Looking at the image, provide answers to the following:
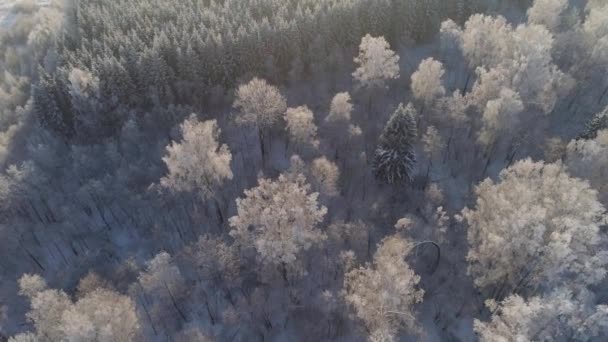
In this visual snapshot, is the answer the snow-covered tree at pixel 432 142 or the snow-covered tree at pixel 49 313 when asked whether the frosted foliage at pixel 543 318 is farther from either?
the snow-covered tree at pixel 49 313

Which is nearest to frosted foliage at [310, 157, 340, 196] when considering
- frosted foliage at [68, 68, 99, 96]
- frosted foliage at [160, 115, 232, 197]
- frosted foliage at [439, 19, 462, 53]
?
frosted foliage at [160, 115, 232, 197]

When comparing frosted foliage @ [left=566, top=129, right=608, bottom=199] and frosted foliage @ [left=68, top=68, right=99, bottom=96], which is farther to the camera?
frosted foliage @ [left=68, top=68, right=99, bottom=96]

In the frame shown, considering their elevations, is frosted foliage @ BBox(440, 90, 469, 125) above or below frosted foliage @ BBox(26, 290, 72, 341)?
above

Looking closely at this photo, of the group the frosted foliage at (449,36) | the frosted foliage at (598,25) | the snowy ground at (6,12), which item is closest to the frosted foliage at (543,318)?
the frosted foliage at (449,36)

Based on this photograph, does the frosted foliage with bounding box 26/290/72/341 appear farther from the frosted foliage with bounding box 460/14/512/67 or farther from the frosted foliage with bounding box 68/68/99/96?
the frosted foliage with bounding box 460/14/512/67

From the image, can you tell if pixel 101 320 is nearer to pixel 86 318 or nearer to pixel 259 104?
pixel 86 318

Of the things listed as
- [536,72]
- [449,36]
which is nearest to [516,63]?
[536,72]
